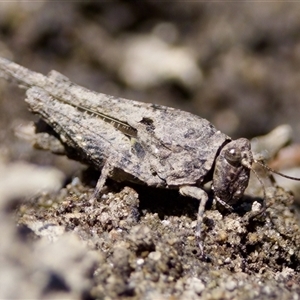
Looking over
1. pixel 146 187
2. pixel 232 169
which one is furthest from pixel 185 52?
pixel 232 169

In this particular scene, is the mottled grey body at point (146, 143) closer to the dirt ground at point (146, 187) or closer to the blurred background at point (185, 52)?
the dirt ground at point (146, 187)

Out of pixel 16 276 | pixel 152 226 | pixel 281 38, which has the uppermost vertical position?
pixel 281 38

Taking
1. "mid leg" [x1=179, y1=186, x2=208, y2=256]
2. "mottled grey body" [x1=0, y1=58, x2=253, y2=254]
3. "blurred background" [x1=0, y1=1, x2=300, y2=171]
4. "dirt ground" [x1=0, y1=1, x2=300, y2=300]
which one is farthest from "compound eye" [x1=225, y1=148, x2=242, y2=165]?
"blurred background" [x1=0, y1=1, x2=300, y2=171]

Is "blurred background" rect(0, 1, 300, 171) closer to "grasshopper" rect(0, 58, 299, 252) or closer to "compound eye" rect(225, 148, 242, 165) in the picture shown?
"grasshopper" rect(0, 58, 299, 252)

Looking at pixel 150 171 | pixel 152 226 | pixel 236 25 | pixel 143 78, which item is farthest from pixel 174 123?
pixel 236 25

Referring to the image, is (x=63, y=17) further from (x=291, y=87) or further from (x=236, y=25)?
(x=291, y=87)

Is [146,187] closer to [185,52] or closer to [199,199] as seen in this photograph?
[199,199]

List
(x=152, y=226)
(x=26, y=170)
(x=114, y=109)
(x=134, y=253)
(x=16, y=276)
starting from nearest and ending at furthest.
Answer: (x=16, y=276) < (x=134, y=253) < (x=152, y=226) < (x=114, y=109) < (x=26, y=170)
